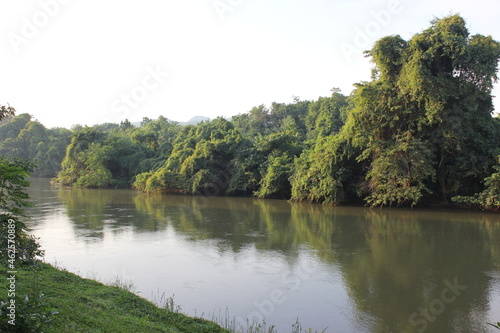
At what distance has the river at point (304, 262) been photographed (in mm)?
7613

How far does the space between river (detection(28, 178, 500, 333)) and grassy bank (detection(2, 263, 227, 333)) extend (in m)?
1.25

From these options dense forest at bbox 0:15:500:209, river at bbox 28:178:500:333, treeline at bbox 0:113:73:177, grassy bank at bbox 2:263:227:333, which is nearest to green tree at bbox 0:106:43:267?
grassy bank at bbox 2:263:227:333

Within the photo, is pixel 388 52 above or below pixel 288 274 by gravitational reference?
above

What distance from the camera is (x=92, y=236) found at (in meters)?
14.3

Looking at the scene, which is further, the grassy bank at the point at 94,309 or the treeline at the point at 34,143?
the treeline at the point at 34,143

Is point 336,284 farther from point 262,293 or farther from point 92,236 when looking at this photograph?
point 92,236

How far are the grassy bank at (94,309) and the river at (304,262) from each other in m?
1.25

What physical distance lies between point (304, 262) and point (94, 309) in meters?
6.65

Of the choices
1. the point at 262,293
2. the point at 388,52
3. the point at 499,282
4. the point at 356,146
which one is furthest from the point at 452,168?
the point at 262,293

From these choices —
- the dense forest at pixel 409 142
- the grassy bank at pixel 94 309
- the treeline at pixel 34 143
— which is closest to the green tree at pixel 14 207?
the grassy bank at pixel 94 309

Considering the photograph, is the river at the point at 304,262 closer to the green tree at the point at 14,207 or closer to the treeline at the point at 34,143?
the green tree at the point at 14,207

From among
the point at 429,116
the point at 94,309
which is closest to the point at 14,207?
the point at 94,309

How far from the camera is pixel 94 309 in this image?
18.5 ft

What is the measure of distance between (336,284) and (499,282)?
3888mm
